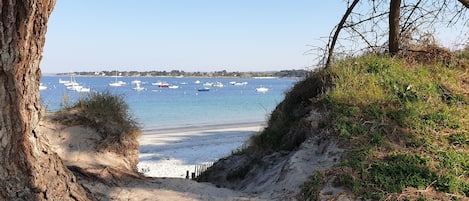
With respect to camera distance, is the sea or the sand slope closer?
the sand slope

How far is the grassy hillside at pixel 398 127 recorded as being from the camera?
18.9 ft

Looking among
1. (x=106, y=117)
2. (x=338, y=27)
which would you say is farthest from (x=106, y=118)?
Answer: (x=338, y=27)

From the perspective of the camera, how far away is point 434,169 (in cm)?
605

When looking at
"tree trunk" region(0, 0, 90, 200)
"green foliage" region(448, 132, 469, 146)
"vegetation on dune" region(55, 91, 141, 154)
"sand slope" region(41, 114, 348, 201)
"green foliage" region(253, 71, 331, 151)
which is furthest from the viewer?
"green foliage" region(253, 71, 331, 151)

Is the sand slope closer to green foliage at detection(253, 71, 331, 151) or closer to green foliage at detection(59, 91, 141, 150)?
green foliage at detection(59, 91, 141, 150)

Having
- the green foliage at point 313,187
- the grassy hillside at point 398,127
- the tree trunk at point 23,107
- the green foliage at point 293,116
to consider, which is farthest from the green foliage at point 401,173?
the tree trunk at point 23,107

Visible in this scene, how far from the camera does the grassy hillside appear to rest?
18.9ft

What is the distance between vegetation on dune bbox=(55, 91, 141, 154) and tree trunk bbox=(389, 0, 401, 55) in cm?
634

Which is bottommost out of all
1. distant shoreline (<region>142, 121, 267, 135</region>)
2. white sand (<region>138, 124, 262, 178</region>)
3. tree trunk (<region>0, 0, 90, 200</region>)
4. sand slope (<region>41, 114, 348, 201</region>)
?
distant shoreline (<region>142, 121, 267, 135</region>)

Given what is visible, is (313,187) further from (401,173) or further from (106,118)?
(106,118)

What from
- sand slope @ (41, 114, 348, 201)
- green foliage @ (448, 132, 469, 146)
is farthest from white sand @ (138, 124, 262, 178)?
green foliage @ (448, 132, 469, 146)

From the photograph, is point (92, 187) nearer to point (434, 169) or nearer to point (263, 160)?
Result: point (263, 160)

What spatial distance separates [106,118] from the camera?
28.6ft

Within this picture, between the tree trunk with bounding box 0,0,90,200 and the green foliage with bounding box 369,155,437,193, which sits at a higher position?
the tree trunk with bounding box 0,0,90,200
